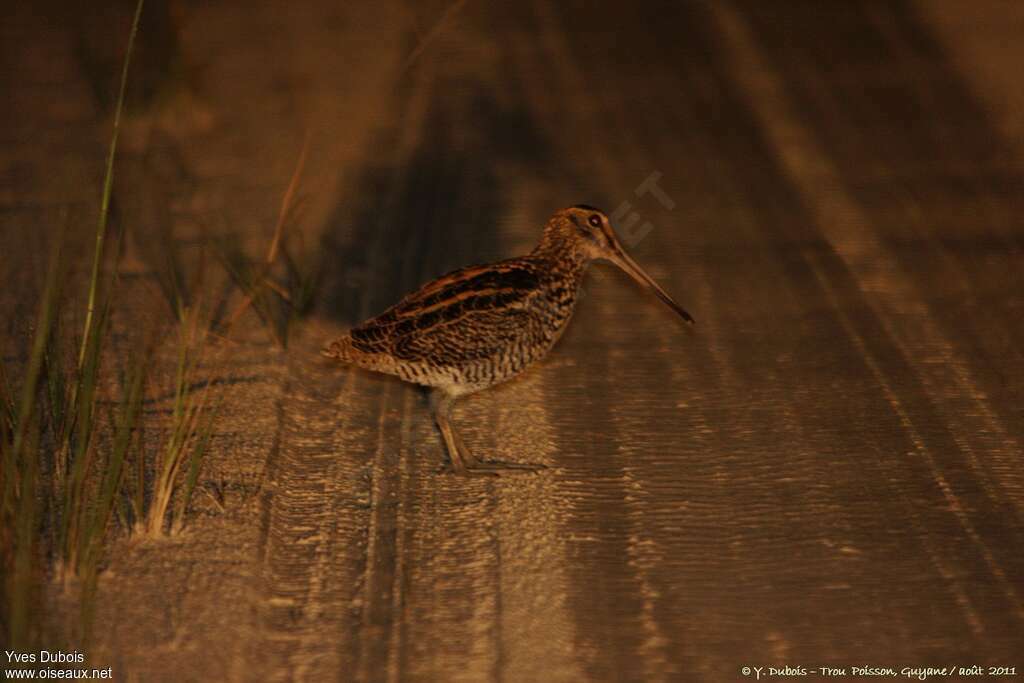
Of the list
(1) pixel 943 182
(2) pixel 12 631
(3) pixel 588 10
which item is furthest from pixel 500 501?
(3) pixel 588 10

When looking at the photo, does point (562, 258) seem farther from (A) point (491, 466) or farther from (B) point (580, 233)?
(A) point (491, 466)

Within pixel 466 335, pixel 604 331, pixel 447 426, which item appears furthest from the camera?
pixel 604 331

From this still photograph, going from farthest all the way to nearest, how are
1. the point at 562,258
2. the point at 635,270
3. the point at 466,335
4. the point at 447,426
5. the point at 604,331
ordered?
the point at 604,331 < the point at 635,270 < the point at 562,258 < the point at 447,426 < the point at 466,335

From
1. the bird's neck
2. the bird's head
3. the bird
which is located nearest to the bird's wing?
the bird

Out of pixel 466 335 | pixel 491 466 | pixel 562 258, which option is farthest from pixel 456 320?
pixel 562 258

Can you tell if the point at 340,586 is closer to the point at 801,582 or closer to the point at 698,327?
the point at 801,582

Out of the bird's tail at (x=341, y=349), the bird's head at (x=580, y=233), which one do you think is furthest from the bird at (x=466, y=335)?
the bird's head at (x=580, y=233)

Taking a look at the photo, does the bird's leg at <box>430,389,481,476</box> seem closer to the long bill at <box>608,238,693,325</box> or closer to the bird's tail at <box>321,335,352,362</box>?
the bird's tail at <box>321,335,352,362</box>

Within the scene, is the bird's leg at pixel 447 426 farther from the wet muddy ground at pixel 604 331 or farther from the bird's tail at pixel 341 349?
the bird's tail at pixel 341 349
